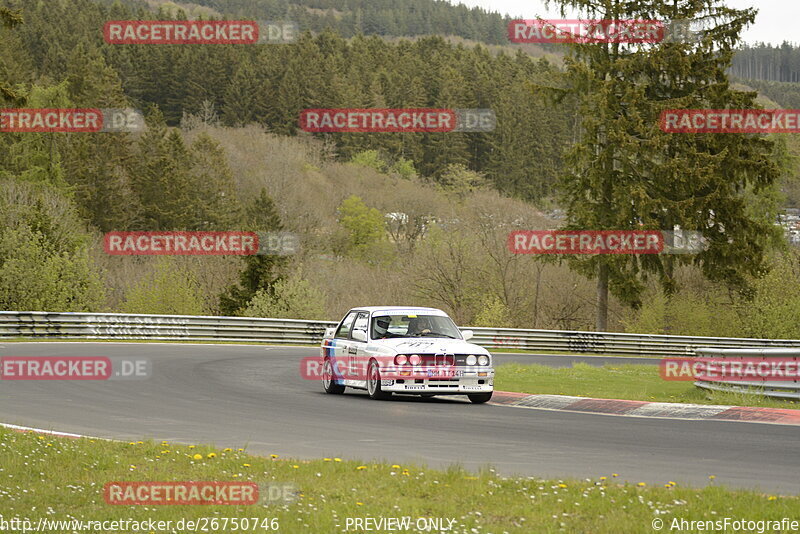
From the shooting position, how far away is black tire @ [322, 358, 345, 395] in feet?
65.1

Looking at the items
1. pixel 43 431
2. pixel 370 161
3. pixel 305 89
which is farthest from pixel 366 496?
pixel 305 89

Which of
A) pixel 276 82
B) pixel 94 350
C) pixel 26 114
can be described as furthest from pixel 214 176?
pixel 94 350

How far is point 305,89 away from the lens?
12700 cm

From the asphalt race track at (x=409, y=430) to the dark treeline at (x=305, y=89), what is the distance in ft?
331

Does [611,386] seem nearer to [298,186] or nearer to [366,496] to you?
[366,496]

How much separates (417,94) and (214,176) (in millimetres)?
41088

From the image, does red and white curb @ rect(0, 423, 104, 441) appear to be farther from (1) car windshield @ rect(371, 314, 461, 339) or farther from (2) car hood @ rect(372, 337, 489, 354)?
(1) car windshield @ rect(371, 314, 461, 339)

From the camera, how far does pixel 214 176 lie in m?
102

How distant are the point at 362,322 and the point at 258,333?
796 inches

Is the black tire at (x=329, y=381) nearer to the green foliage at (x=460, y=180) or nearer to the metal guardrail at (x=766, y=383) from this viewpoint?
the metal guardrail at (x=766, y=383)

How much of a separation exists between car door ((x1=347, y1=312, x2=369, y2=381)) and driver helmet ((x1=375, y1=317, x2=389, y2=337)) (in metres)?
0.18

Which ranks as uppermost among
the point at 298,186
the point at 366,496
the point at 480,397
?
the point at 298,186

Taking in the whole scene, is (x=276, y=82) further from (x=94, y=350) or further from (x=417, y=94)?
(x=94, y=350)

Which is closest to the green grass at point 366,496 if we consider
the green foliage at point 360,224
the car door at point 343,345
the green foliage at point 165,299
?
the car door at point 343,345
